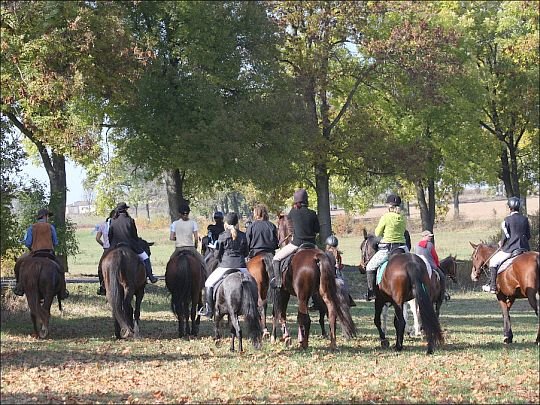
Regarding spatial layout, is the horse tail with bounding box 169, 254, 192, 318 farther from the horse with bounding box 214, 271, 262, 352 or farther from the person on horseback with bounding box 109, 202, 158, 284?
the horse with bounding box 214, 271, 262, 352

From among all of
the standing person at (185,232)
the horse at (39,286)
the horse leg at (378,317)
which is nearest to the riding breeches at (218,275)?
the horse leg at (378,317)

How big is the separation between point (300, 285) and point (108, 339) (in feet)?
14.7

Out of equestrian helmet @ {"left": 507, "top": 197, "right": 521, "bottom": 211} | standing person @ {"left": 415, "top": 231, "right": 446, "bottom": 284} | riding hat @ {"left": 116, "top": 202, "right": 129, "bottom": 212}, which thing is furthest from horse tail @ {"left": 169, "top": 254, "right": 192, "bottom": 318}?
equestrian helmet @ {"left": 507, "top": 197, "right": 521, "bottom": 211}

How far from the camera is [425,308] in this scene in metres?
15.1

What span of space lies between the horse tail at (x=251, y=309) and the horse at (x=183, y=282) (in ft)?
10.8

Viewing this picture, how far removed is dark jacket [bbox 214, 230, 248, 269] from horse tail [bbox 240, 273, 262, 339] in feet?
1.85

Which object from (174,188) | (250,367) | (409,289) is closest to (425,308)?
(409,289)

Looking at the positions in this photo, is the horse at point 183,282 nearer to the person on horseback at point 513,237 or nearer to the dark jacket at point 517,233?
the person on horseback at point 513,237

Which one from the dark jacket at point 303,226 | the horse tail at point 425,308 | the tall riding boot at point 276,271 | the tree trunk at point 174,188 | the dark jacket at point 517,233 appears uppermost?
the tree trunk at point 174,188

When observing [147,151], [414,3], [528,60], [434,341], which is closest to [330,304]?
[434,341]

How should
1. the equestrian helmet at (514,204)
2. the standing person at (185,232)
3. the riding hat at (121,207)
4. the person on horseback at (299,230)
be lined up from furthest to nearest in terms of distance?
the standing person at (185,232), the riding hat at (121,207), the equestrian helmet at (514,204), the person on horseback at (299,230)

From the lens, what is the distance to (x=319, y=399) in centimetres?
1101

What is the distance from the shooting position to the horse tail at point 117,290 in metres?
17.5

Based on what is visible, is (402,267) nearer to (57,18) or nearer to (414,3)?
(57,18)
